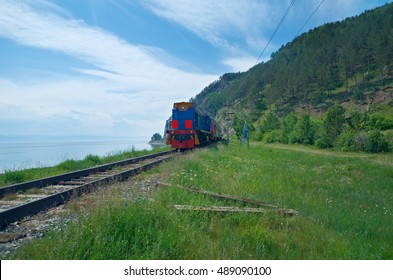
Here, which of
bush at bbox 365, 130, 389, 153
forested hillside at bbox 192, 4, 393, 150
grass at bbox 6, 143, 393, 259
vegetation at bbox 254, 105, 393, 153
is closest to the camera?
grass at bbox 6, 143, 393, 259

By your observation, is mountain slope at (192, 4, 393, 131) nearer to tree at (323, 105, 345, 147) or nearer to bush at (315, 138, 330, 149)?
tree at (323, 105, 345, 147)

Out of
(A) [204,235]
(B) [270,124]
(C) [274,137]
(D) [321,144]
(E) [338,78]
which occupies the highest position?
(E) [338,78]

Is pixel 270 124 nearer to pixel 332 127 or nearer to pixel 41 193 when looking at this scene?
pixel 332 127

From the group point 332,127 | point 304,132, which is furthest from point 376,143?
point 304,132

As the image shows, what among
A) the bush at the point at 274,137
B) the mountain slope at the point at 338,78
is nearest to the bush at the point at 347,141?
the bush at the point at 274,137

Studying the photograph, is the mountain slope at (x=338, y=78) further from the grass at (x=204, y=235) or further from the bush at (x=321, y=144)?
the grass at (x=204, y=235)

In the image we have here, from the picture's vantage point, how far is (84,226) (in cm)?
372

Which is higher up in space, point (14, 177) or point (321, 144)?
point (321, 144)

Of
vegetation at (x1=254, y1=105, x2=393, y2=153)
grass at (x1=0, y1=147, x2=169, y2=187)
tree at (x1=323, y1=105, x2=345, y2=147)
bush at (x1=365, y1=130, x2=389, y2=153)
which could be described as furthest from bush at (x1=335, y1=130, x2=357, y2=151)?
grass at (x1=0, y1=147, x2=169, y2=187)

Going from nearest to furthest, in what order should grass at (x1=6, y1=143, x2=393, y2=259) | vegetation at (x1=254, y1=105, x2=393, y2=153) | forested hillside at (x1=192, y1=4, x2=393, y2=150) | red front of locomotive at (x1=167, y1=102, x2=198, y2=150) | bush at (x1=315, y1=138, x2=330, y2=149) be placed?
grass at (x1=6, y1=143, x2=393, y2=259), red front of locomotive at (x1=167, y1=102, x2=198, y2=150), vegetation at (x1=254, y1=105, x2=393, y2=153), bush at (x1=315, y1=138, x2=330, y2=149), forested hillside at (x1=192, y1=4, x2=393, y2=150)

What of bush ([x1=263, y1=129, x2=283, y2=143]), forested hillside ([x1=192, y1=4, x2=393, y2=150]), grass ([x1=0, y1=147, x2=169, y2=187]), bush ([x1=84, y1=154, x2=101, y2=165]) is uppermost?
forested hillside ([x1=192, y1=4, x2=393, y2=150])

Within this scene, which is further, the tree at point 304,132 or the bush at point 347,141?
the tree at point 304,132

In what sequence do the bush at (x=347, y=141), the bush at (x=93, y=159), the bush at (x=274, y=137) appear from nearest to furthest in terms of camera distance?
the bush at (x=93, y=159)
the bush at (x=347, y=141)
the bush at (x=274, y=137)
